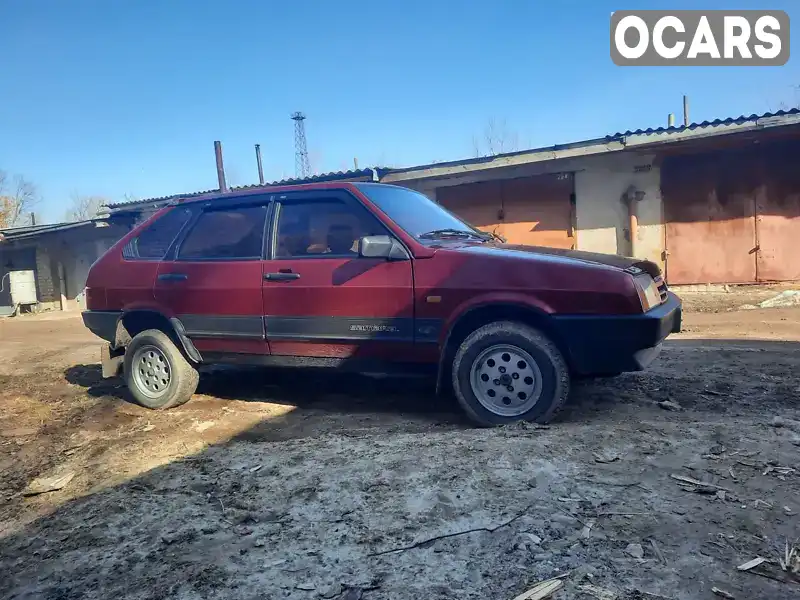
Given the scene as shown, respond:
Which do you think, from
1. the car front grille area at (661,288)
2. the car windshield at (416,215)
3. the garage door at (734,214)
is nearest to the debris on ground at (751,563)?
the car front grille area at (661,288)

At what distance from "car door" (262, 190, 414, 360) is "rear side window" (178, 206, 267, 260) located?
17 cm

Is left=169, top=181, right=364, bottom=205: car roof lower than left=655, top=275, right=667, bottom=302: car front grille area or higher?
higher

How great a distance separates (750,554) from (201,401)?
14.4 ft

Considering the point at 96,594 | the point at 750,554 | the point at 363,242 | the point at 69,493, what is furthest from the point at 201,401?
the point at 750,554

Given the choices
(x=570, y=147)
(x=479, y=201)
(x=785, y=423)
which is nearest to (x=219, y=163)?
(x=479, y=201)

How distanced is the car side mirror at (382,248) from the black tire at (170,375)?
2.08 meters

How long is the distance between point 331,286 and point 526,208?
8.16m

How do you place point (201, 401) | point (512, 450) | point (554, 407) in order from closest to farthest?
point (512, 450) < point (554, 407) < point (201, 401)

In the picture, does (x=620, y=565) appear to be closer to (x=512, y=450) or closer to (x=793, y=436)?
(x=512, y=450)

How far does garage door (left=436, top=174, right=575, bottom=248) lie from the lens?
11141 millimetres

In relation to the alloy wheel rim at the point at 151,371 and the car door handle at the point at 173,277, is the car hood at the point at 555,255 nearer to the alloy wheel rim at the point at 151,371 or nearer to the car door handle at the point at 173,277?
the car door handle at the point at 173,277

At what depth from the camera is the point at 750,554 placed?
2008 millimetres

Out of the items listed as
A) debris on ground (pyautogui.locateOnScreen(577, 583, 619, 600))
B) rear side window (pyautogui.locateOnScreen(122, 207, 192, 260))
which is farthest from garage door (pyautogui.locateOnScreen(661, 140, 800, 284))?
debris on ground (pyautogui.locateOnScreen(577, 583, 619, 600))

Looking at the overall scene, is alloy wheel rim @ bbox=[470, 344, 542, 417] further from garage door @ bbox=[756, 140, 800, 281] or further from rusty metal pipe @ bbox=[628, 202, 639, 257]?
garage door @ bbox=[756, 140, 800, 281]
